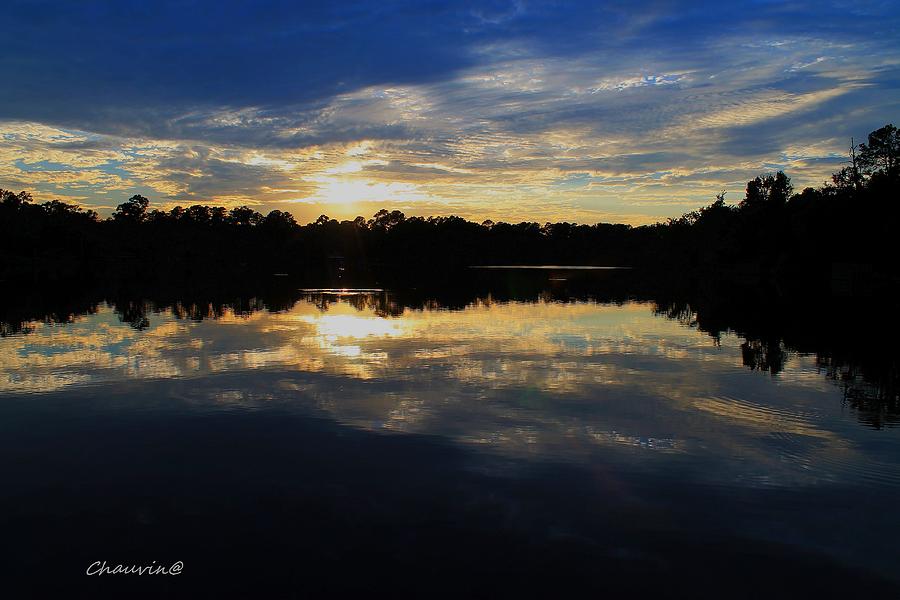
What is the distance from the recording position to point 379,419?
44.0 feet

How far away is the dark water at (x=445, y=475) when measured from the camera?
23.4 ft

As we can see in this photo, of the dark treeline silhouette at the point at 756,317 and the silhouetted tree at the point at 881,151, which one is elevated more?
the silhouetted tree at the point at 881,151

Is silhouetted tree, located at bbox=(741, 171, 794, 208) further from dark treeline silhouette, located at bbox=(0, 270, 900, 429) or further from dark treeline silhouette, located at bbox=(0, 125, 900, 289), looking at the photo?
dark treeline silhouette, located at bbox=(0, 270, 900, 429)

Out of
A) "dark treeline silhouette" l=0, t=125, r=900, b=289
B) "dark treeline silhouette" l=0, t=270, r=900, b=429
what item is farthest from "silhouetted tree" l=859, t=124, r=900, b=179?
"dark treeline silhouette" l=0, t=270, r=900, b=429

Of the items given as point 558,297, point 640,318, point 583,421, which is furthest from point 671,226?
point 583,421

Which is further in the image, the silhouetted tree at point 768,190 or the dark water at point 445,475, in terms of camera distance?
the silhouetted tree at point 768,190

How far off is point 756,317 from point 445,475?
33.6 metres

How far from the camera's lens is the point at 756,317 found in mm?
37875

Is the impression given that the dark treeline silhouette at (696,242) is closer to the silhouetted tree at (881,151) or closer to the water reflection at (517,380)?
the silhouetted tree at (881,151)

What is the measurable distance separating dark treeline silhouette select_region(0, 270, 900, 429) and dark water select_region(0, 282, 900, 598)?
42 cm

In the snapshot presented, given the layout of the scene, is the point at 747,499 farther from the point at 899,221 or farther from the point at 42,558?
the point at 899,221

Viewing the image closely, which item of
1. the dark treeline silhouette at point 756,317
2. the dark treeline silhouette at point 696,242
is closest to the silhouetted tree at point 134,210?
the dark treeline silhouette at point 696,242

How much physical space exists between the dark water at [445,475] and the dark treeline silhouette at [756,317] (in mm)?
421

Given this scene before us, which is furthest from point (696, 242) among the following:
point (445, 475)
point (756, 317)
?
point (445, 475)
